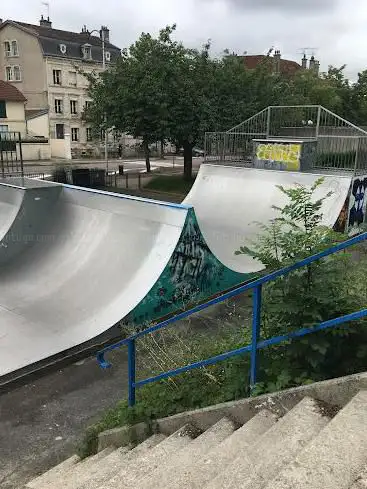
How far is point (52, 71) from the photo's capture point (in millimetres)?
42594

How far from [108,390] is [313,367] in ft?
12.2

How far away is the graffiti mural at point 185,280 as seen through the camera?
740cm

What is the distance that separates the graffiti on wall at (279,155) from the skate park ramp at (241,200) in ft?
1.37

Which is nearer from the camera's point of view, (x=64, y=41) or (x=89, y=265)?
(x=89, y=265)

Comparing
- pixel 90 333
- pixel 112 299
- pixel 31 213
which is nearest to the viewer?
pixel 90 333

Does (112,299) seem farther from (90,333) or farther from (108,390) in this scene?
(108,390)

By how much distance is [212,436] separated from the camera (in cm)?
291

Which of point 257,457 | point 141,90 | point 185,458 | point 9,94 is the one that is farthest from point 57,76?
point 257,457

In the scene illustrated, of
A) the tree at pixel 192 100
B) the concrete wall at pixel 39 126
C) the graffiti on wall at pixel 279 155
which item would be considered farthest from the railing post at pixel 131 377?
the concrete wall at pixel 39 126

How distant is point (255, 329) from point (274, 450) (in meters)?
0.81

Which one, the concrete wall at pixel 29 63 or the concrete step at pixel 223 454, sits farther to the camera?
the concrete wall at pixel 29 63

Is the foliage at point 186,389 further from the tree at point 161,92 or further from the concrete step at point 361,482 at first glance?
the tree at point 161,92

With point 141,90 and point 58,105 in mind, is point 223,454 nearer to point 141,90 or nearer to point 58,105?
point 141,90

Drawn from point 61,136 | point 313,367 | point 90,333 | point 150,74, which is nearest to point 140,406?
point 313,367
